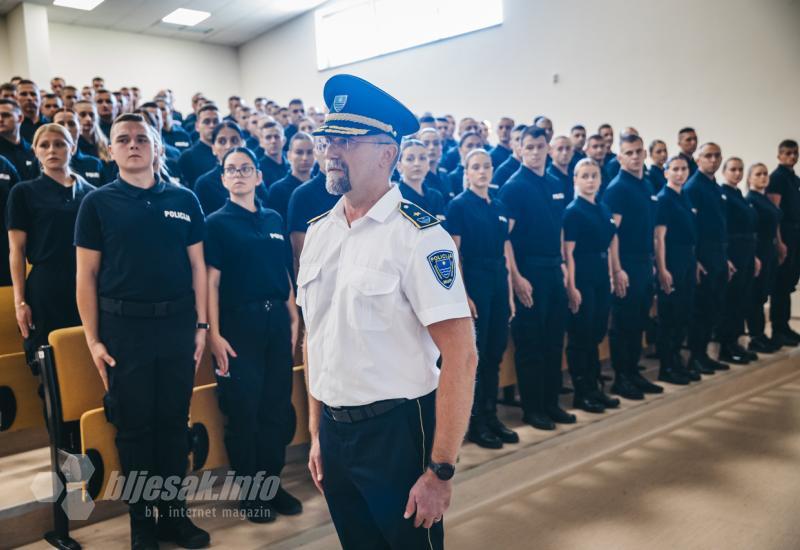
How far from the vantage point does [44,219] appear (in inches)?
95.5

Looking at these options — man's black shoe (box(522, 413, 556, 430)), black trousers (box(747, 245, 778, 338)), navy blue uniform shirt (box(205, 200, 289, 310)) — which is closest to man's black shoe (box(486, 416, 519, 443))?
man's black shoe (box(522, 413, 556, 430))

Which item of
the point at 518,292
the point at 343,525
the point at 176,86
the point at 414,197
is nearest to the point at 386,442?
the point at 343,525

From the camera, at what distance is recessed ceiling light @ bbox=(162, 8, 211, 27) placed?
36.3ft

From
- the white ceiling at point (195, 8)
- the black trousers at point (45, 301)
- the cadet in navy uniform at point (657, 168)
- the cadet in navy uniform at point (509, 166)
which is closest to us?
the black trousers at point (45, 301)

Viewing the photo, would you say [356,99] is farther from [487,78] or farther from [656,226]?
[487,78]

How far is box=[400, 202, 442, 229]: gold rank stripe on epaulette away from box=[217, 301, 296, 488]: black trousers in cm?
122

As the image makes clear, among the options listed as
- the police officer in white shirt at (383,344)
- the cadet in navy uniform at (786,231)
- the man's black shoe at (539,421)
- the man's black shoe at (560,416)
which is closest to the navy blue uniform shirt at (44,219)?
the police officer in white shirt at (383,344)

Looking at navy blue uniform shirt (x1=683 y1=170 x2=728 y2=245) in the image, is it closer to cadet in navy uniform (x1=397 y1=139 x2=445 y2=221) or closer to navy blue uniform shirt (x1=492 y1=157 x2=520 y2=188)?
navy blue uniform shirt (x1=492 y1=157 x2=520 y2=188)

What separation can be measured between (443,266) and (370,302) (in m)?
0.16

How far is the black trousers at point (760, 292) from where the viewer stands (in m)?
5.06

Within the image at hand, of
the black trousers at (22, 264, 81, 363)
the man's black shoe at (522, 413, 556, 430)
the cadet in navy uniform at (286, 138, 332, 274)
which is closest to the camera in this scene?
the black trousers at (22, 264, 81, 363)

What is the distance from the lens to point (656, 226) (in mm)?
4129

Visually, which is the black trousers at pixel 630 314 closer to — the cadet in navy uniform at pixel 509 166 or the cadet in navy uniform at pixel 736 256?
the cadet in navy uniform at pixel 509 166

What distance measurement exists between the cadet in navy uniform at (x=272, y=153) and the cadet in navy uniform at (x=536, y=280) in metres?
1.47
